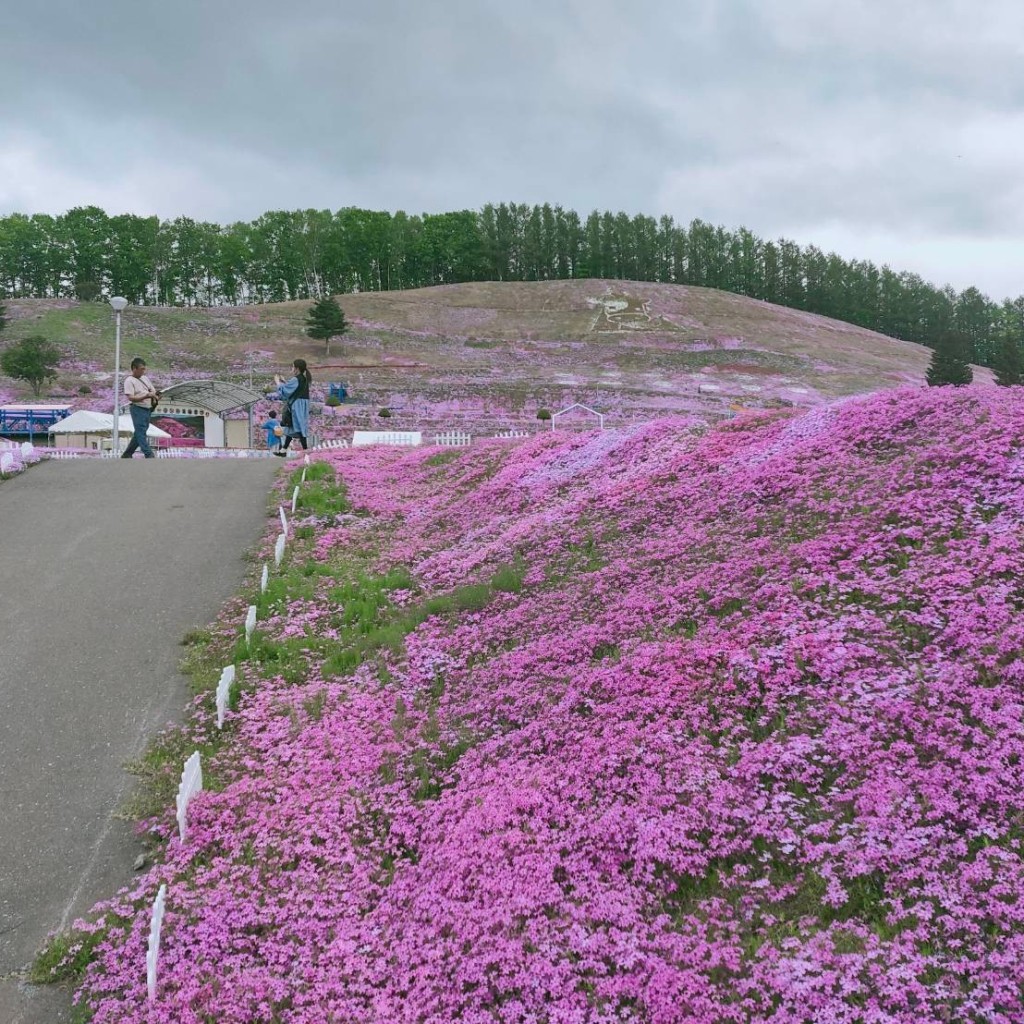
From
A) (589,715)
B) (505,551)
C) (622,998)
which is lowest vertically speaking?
(622,998)

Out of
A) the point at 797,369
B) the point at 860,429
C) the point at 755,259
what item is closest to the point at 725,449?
the point at 860,429

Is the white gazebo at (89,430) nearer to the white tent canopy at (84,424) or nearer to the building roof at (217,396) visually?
the white tent canopy at (84,424)

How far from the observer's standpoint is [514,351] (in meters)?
83.2

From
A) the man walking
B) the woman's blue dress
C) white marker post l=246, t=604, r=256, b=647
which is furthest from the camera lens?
the woman's blue dress

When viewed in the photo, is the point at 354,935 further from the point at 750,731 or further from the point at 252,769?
the point at 750,731

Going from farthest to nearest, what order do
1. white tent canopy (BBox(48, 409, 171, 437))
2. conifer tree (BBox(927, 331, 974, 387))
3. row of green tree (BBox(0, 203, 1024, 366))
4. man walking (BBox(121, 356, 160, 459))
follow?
row of green tree (BBox(0, 203, 1024, 366)), conifer tree (BBox(927, 331, 974, 387)), white tent canopy (BBox(48, 409, 171, 437)), man walking (BBox(121, 356, 160, 459))

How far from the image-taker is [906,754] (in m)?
5.27

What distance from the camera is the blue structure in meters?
44.3

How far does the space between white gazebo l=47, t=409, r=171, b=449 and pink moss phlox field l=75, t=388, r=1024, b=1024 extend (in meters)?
33.2

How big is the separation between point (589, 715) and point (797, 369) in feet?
249

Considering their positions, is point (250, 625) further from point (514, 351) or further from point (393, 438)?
point (514, 351)

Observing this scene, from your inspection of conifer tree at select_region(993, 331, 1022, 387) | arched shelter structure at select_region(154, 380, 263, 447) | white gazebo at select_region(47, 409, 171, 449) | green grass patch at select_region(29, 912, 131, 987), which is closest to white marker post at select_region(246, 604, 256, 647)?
green grass patch at select_region(29, 912, 131, 987)

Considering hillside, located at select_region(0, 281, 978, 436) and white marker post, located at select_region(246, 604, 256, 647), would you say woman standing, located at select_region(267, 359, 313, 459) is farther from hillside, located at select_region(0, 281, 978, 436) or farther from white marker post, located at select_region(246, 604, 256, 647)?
hillside, located at select_region(0, 281, 978, 436)

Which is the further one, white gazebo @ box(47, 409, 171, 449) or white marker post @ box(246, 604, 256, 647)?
white gazebo @ box(47, 409, 171, 449)
